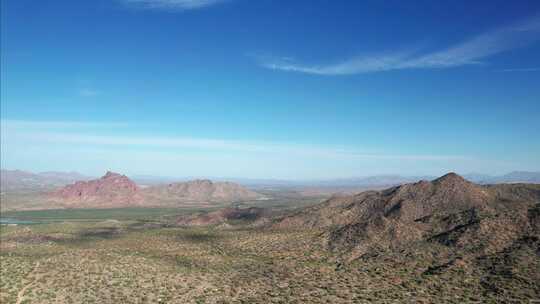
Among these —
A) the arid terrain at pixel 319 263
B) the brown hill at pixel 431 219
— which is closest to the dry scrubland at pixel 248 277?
the arid terrain at pixel 319 263

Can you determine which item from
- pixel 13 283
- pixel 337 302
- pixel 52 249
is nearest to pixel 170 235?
pixel 52 249

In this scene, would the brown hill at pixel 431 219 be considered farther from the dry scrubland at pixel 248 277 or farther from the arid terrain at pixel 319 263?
the dry scrubland at pixel 248 277

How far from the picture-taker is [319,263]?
2623 inches

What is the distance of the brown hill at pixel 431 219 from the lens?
69.8 metres

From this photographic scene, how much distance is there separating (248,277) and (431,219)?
148ft

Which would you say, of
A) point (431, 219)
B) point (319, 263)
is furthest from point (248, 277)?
point (431, 219)

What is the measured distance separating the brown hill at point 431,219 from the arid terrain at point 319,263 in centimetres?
31

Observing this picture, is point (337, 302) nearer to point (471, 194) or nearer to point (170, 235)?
point (170, 235)

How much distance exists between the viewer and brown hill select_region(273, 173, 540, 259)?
69750mm

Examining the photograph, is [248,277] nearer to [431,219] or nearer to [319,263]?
[319,263]

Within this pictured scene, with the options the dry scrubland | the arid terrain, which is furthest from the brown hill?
the dry scrubland

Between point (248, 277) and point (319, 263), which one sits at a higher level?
point (319, 263)

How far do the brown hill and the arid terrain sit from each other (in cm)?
31

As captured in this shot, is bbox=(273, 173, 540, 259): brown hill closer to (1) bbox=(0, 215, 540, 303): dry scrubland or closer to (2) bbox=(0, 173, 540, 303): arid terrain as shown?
(2) bbox=(0, 173, 540, 303): arid terrain
